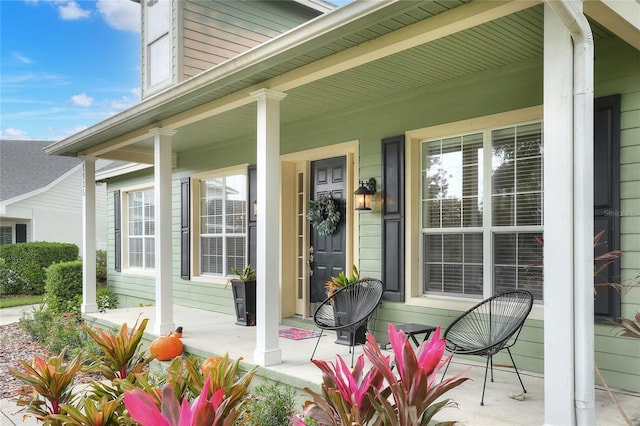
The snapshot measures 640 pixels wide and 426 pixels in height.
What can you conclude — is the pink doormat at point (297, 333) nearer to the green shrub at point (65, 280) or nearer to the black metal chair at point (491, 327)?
the black metal chair at point (491, 327)

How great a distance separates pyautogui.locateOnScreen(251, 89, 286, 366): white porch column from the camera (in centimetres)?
428

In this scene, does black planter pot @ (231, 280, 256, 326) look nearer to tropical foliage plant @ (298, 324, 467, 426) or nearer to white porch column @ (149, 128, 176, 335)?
white porch column @ (149, 128, 176, 335)

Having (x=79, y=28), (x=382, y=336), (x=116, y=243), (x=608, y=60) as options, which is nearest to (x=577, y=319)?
(x=608, y=60)

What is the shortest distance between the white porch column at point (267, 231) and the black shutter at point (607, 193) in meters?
2.43

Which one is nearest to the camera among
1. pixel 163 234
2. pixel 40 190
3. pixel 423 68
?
pixel 423 68

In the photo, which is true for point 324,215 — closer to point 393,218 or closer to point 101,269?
point 393,218

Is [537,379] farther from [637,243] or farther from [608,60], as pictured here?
[608,60]

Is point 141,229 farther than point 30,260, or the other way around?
point 30,260

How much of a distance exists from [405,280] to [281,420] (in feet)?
6.29

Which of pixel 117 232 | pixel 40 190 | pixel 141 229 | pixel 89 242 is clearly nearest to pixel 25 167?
pixel 40 190

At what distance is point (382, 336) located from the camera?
5109 millimetres

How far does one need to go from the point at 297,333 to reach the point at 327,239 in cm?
112

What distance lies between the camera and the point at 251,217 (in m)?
6.91

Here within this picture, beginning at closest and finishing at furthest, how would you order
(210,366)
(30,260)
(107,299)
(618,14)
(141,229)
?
(210,366), (618,14), (107,299), (141,229), (30,260)
